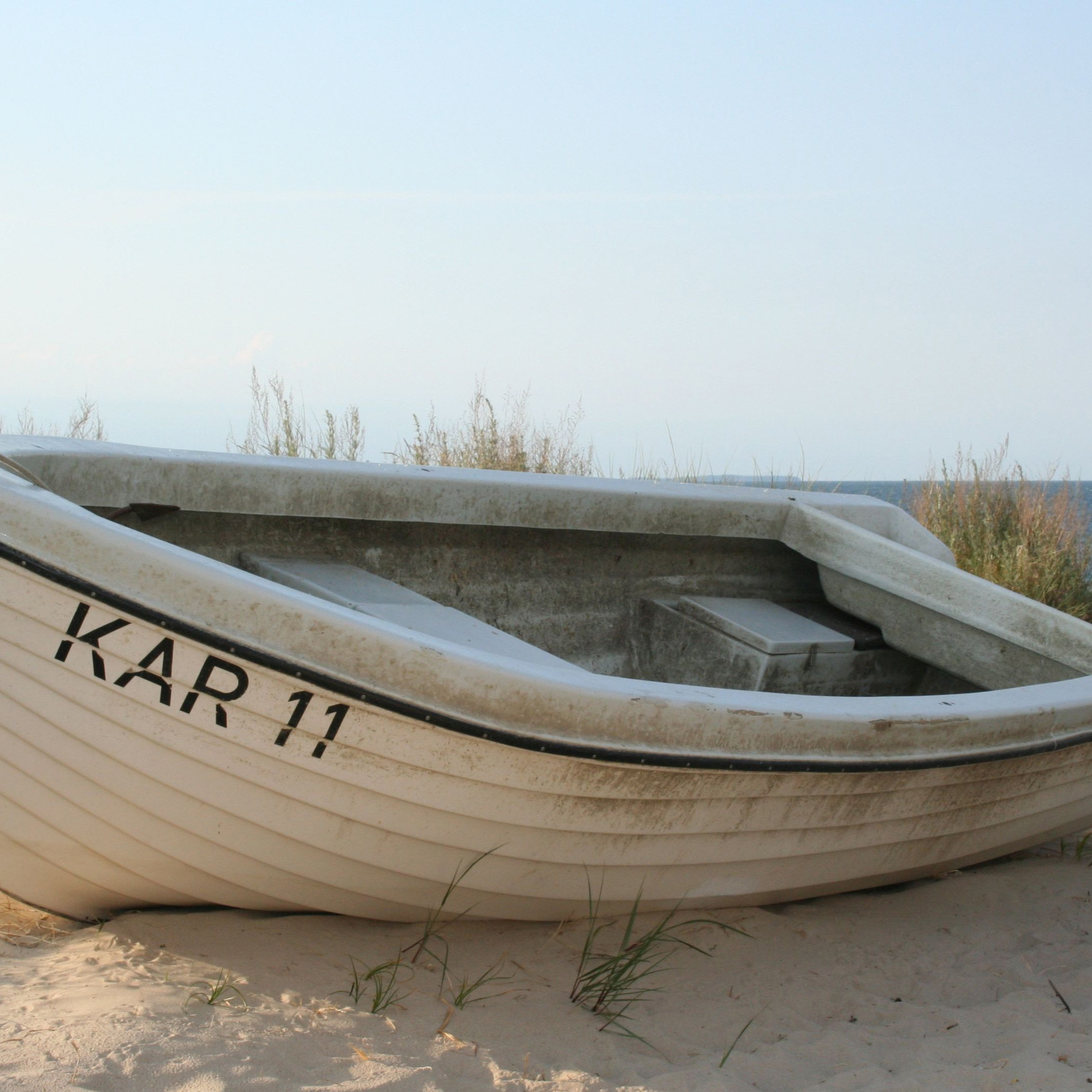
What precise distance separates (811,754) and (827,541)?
178 centimetres

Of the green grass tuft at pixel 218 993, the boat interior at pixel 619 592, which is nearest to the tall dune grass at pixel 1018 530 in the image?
the boat interior at pixel 619 592

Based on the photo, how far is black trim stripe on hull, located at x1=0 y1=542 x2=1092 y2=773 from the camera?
168 centimetres

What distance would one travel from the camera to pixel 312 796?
1.85 metres

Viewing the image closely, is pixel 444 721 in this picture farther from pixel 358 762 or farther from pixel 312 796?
pixel 312 796

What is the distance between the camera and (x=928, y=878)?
2928 mm

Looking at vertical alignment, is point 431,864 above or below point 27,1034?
above

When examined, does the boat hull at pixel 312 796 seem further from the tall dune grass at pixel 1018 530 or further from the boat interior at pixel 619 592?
the tall dune grass at pixel 1018 530

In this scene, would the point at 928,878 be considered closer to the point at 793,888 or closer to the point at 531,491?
the point at 793,888

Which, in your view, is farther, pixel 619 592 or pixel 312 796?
pixel 619 592

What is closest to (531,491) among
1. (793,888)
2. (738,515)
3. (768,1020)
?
(738,515)

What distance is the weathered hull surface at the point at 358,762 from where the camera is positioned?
171 centimetres

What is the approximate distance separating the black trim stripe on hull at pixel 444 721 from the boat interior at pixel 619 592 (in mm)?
1099

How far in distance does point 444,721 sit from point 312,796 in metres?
0.28

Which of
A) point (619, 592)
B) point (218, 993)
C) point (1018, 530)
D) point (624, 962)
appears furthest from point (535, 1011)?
point (1018, 530)
